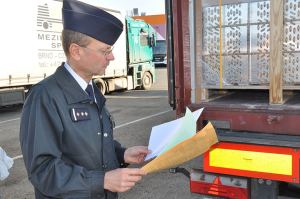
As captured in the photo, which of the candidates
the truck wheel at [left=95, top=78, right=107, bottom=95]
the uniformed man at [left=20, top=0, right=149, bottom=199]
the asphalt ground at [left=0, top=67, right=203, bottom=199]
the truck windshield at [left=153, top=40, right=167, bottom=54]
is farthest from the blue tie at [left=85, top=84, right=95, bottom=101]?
the truck windshield at [left=153, top=40, right=167, bottom=54]

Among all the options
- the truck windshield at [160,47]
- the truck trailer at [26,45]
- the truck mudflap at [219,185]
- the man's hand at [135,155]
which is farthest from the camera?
the truck windshield at [160,47]

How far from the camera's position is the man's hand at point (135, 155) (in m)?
2.10

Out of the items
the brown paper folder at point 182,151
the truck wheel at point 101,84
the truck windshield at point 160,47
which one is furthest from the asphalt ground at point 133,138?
the truck windshield at point 160,47

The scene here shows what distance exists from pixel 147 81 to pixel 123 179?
1535 cm

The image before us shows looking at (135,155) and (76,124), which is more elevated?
(76,124)

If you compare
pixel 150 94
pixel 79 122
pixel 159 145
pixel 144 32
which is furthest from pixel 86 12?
pixel 144 32

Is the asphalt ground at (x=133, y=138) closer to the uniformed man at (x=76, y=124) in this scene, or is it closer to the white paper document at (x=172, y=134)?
the white paper document at (x=172, y=134)

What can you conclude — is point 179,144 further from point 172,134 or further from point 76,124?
point 76,124

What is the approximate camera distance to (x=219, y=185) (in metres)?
2.92

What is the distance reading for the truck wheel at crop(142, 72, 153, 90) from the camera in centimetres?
1667

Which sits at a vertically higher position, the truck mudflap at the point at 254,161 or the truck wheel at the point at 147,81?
the truck mudflap at the point at 254,161

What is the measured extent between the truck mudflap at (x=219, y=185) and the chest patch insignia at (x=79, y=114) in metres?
1.38

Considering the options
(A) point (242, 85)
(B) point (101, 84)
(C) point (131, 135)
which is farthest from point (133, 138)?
(B) point (101, 84)

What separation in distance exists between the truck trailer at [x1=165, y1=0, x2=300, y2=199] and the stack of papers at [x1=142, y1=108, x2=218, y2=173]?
2.76ft
